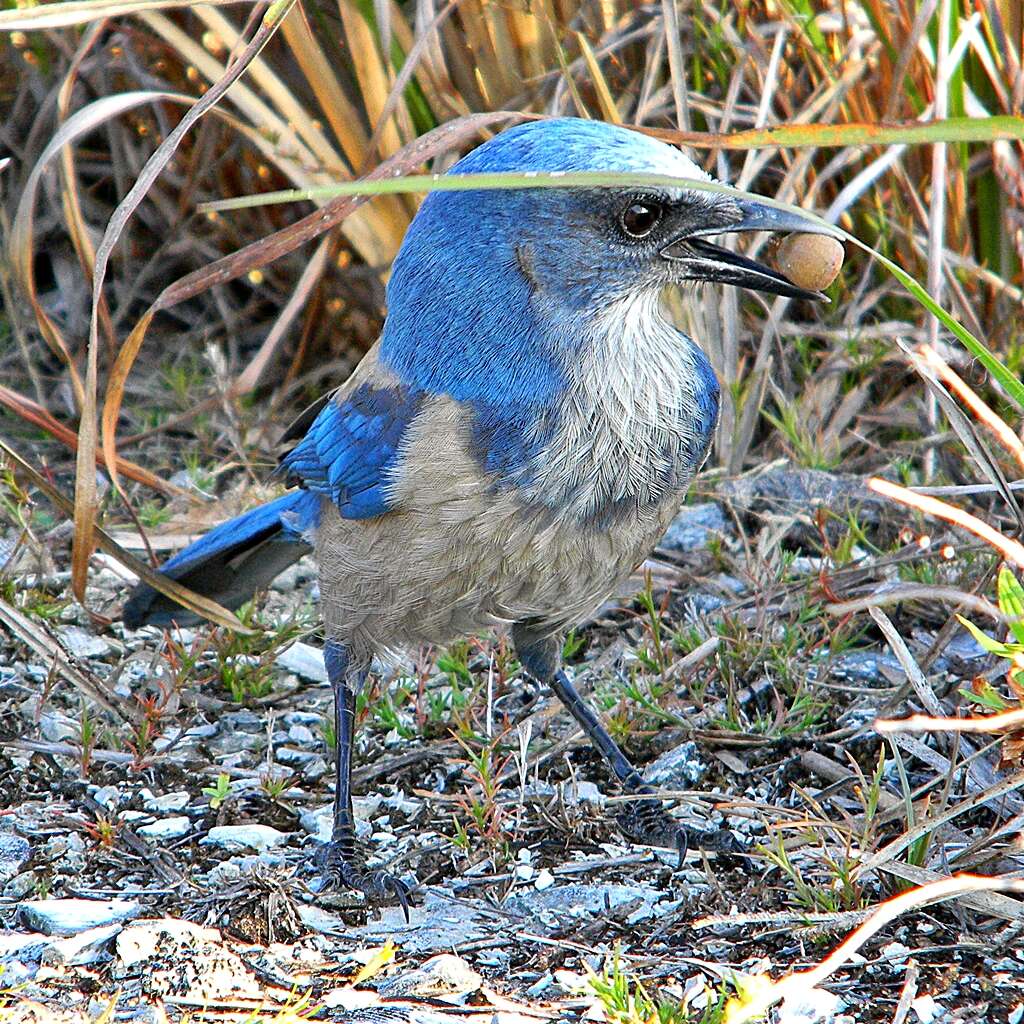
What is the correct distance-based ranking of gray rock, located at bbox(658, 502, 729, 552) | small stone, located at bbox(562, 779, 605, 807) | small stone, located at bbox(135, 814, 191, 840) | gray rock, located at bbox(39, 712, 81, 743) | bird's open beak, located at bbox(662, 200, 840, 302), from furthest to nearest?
gray rock, located at bbox(658, 502, 729, 552) < gray rock, located at bbox(39, 712, 81, 743) < small stone, located at bbox(562, 779, 605, 807) < small stone, located at bbox(135, 814, 191, 840) < bird's open beak, located at bbox(662, 200, 840, 302)

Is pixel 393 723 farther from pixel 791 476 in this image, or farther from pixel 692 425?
pixel 791 476

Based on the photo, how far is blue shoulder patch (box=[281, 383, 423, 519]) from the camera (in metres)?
3.24

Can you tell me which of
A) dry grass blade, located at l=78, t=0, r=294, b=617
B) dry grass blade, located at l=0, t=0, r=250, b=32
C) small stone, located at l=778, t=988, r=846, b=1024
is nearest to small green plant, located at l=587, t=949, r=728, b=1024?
small stone, located at l=778, t=988, r=846, b=1024

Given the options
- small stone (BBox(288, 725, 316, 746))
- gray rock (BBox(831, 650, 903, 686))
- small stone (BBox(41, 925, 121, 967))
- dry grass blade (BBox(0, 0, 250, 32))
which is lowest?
gray rock (BBox(831, 650, 903, 686))

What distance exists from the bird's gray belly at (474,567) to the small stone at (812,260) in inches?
21.0

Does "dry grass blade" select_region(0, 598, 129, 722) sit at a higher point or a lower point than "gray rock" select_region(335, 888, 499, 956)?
higher

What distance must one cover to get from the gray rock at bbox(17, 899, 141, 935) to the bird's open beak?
173 centimetres

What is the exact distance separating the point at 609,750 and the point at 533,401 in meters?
0.88

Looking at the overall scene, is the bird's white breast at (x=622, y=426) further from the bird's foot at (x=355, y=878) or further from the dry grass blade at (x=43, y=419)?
the dry grass blade at (x=43, y=419)

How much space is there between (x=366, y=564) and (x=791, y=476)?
1558 millimetres

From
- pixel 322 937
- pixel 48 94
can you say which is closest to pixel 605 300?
pixel 322 937

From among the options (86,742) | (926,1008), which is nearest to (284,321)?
(86,742)

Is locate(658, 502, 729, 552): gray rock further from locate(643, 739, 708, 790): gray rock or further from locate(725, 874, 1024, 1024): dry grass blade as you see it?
locate(725, 874, 1024, 1024): dry grass blade

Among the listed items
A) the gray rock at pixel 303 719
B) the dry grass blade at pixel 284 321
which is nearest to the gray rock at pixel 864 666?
the gray rock at pixel 303 719
